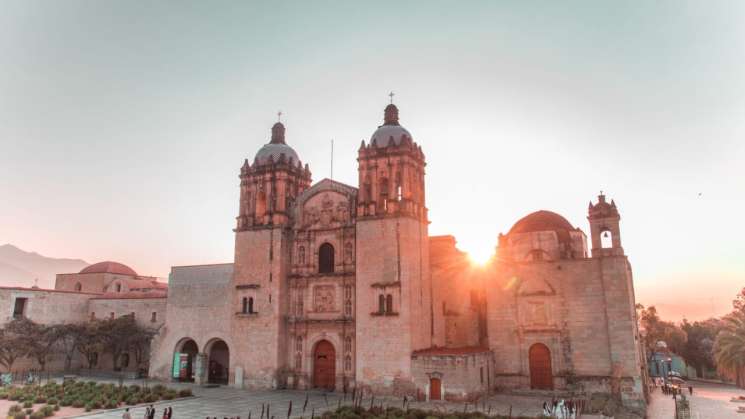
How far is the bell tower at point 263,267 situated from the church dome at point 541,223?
53.2 feet

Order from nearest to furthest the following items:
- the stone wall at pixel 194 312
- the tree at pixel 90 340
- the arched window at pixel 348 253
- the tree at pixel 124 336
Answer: the arched window at pixel 348 253, the stone wall at pixel 194 312, the tree at pixel 90 340, the tree at pixel 124 336

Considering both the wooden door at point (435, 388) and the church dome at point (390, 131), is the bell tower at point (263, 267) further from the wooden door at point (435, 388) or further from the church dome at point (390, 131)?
the wooden door at point (435, 388)

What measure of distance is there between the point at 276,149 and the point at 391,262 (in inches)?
504

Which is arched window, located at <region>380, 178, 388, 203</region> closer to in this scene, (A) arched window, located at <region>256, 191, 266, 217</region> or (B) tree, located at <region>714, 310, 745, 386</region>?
(A) arched window, located at <region>256, 191, 266, 217</region>

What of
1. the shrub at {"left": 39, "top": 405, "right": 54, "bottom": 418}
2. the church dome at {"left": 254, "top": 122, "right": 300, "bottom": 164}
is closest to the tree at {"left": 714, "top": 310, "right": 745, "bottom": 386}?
the church dome at {"left": 254, "top": 122, "right": 300, "bottom": 164}

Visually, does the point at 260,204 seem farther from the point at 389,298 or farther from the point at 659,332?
the point at 659,332

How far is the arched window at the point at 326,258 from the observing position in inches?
1326

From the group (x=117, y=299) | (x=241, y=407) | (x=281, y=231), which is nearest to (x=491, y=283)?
(x=281, y=231)

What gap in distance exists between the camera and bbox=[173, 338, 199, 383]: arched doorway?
36.4m

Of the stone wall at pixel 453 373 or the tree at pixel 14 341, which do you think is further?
the tree at pixel 14 341

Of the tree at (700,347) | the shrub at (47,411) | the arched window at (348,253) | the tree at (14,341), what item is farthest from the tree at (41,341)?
the tree at (700,347)

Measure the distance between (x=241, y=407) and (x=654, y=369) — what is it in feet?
131

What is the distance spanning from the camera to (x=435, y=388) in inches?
1086

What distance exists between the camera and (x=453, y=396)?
88.1 feet
